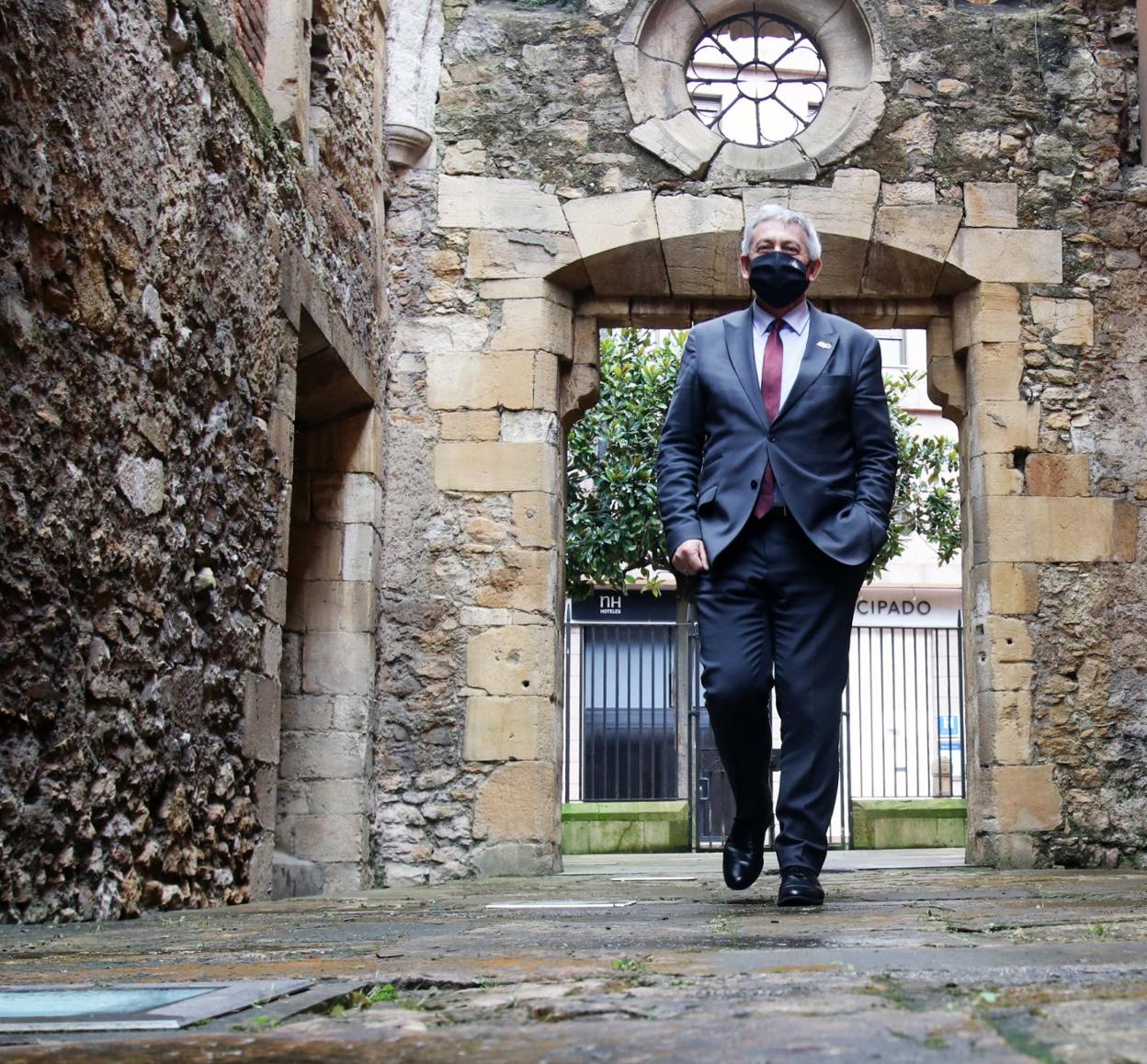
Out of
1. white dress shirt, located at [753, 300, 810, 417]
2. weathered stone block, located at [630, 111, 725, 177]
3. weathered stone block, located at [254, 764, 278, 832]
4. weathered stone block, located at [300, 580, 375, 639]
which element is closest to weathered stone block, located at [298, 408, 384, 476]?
weathered stone block, located at [300, 580, 375, 639]

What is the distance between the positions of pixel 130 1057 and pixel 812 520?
2499mm

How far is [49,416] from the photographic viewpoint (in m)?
3.22

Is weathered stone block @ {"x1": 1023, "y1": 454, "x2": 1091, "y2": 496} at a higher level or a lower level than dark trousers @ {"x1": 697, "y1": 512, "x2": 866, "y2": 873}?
higher

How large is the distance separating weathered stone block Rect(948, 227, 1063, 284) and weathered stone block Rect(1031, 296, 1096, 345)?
0.12 meters

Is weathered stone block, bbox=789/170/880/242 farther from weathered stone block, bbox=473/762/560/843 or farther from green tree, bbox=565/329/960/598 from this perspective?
green tree, bbox=565/329/960/598

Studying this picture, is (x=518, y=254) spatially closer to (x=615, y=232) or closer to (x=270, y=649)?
(x=615, y=232)

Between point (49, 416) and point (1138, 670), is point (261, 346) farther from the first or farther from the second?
point (1138, 670)

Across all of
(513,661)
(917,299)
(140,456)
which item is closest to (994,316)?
(917,299)

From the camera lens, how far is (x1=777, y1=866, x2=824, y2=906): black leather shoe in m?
3.37

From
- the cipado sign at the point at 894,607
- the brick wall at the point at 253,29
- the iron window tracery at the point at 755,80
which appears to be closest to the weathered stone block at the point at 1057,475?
the iron window tracery at the point at 755,80

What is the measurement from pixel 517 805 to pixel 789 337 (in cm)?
355

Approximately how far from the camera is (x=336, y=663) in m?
6.70

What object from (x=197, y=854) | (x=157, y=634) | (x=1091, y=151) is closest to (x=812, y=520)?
(x=157, y=634)

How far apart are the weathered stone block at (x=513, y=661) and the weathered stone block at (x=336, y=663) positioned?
522 mm
